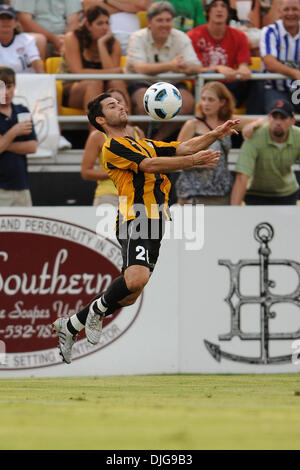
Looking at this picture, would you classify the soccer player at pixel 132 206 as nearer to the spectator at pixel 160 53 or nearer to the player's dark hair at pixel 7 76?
the player's dark hair at pixel 7 76

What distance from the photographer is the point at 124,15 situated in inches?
516

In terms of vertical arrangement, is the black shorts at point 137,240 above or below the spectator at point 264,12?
below

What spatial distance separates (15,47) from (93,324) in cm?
471

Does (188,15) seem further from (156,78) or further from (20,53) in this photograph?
(20,53)

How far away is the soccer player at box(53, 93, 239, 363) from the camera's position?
882cm

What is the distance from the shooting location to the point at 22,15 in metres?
13.0

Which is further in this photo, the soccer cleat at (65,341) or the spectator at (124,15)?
the spectator at (124,15)

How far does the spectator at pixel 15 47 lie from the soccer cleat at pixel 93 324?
176 inches

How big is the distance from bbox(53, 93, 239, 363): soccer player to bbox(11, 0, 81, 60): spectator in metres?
4.23

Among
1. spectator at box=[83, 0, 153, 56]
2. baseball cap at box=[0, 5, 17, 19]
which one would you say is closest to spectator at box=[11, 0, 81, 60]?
spectator at box=[83, 0, 153, 56]

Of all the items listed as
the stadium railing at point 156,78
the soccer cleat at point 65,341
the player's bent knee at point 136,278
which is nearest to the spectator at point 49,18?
the stadium railing at point 156,78

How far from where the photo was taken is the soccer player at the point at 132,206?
8.82 meters
